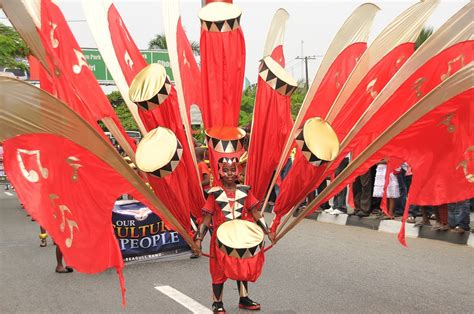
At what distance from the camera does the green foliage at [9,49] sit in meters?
15.1

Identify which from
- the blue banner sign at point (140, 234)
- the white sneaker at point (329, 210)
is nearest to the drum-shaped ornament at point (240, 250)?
the blue banner sign at point (140, 234)

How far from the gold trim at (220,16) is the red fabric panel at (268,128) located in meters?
0.45

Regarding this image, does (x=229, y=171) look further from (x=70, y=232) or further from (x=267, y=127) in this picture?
(x=70, y=232)

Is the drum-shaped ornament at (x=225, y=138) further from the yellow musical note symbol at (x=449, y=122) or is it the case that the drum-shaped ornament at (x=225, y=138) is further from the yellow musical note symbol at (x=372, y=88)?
the yellow musical note symbol at (x=449, y=122)

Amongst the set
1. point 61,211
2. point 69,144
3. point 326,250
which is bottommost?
point 326,250

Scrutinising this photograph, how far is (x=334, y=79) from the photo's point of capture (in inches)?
188

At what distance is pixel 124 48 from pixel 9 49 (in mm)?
11715

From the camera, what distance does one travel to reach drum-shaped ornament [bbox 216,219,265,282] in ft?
14.0

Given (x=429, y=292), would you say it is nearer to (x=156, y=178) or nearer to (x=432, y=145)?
(x=432, y=145)

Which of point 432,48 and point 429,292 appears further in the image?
point 429,292

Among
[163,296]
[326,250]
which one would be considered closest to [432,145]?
[163,296]

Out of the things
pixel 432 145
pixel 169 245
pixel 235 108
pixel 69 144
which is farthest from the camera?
pixel 169 245

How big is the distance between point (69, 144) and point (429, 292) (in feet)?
12.5

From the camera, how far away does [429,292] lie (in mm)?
6027
